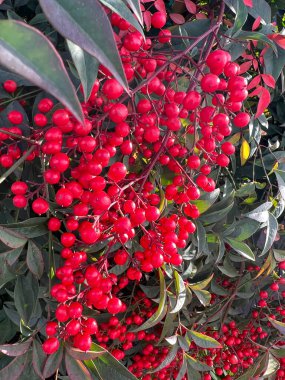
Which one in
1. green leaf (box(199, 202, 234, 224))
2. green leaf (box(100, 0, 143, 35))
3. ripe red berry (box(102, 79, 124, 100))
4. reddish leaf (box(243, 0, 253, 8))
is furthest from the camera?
green leaf (box(199, 202, 234, 224))

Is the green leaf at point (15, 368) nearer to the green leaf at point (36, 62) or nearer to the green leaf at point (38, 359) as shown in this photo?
the green leaf at point (38, 359)

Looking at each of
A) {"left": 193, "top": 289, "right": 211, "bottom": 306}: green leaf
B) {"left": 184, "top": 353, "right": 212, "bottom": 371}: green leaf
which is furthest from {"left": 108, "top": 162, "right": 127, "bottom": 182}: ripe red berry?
{"left": 184, "top": 353, "right": 212, "bottom": 371}: green leaf

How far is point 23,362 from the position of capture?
0.66 m

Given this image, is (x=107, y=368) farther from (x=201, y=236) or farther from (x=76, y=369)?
(x=201, y=236)

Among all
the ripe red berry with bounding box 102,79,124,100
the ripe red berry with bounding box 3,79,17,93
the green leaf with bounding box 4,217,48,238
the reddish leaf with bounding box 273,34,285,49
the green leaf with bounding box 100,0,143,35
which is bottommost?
the green leaf with bounding box 4,217,48,238

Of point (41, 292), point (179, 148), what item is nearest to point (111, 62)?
point (179, 148)

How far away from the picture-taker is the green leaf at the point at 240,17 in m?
0.70

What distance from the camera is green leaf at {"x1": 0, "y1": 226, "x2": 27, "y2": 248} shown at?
22.8 inches

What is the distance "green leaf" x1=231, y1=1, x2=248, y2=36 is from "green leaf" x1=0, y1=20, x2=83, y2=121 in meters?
0.53

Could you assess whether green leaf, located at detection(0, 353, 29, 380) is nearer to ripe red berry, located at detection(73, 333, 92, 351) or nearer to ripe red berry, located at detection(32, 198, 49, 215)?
ripe red berry, located at detection(73, 333, 92, 351)

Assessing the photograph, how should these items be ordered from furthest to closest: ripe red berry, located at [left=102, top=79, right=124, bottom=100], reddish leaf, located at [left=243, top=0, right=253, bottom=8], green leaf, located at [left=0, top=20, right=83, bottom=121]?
1. reddish leaf, located at [left=243, top=0, right=253, bottom=8]
2. ripe red berry, located at [left=102, top=79, right=124, bottom=100]
3. green leaf, located at [left=0, top=20, right=83, bottom=121]

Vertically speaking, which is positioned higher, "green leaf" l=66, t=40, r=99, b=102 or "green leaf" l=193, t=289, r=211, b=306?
"green leaf" l=66, t=40, r=99, b=102

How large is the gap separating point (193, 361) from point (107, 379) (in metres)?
0.36

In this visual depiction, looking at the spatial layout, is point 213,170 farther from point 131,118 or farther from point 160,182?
point 131,118
